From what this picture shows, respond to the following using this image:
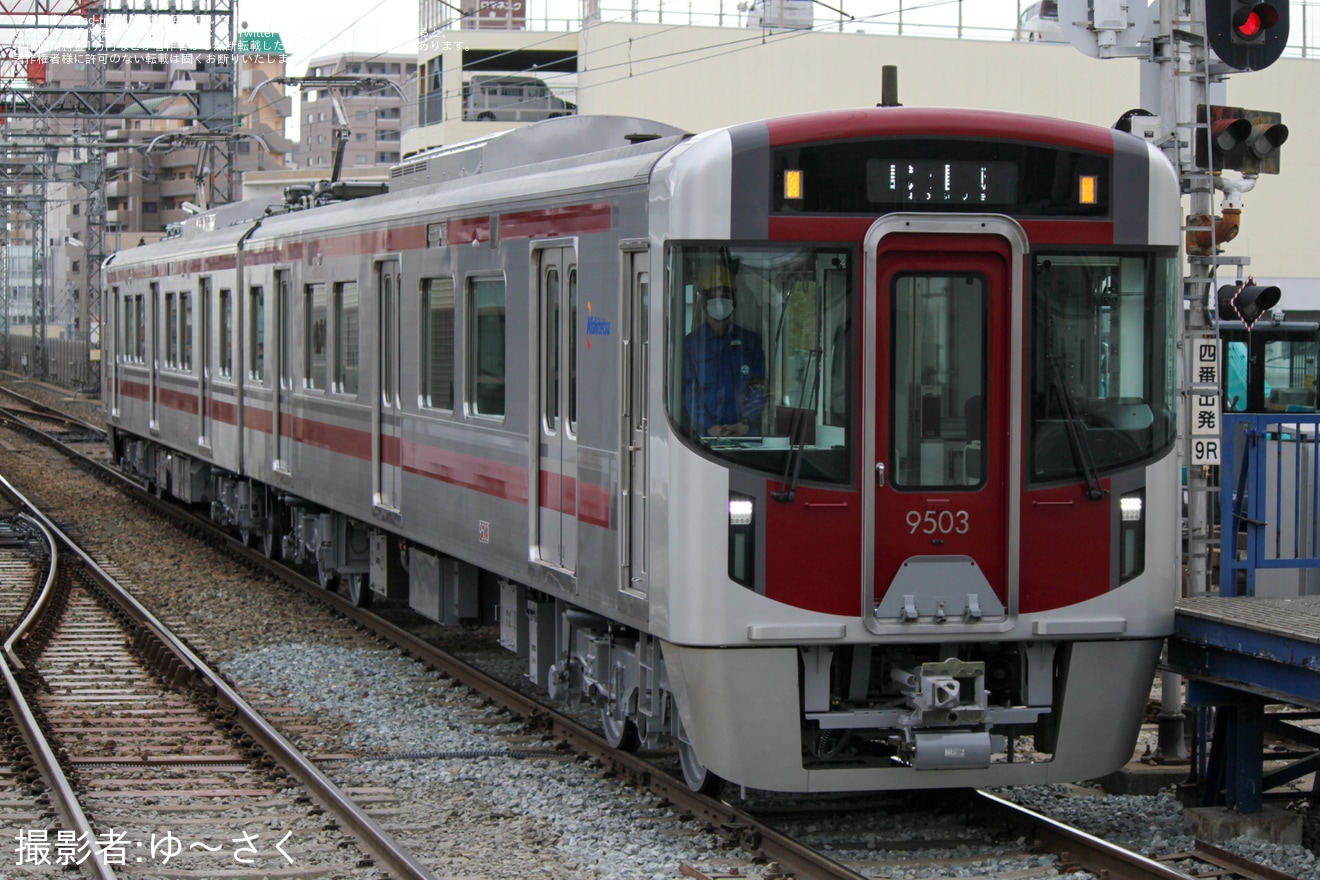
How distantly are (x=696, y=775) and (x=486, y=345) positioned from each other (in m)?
2.91

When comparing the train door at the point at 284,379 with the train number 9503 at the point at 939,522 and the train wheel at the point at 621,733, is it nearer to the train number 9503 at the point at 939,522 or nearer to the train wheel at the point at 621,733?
the train wheel at the point at 621,733

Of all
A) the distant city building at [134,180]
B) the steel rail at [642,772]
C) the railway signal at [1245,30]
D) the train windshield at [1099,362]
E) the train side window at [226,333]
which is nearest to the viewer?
the steel rail at [642,772]

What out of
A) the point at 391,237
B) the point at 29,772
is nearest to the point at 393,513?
the point at 391,237

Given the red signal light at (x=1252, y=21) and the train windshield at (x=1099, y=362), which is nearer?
the train windshield at (x=1099, y=362)

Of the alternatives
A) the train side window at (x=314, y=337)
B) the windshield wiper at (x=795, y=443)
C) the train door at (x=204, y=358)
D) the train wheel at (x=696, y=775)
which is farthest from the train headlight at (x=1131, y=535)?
the train door at (x=204, y=358)

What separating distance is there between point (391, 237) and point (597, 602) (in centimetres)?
416

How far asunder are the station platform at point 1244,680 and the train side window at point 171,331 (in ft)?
45.6

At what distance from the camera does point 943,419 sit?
7.10 m

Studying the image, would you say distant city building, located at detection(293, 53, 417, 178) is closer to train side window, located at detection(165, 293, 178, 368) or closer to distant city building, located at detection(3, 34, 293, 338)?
distant city building, located at detection(3, 34, 293, 338)

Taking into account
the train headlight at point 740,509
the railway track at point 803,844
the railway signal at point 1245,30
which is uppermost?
the railway signal at point 1245,30

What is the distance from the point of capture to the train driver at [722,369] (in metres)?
6.96

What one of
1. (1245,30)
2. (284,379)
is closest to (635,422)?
(1245,30)

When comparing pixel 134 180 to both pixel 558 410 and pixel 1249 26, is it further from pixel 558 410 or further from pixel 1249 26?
pixel 1249 26

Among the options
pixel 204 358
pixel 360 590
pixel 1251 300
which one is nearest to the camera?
pixel 1251 300
